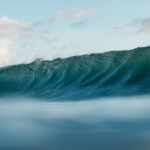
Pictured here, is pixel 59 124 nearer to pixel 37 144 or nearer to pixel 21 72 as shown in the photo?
pixel 37 144

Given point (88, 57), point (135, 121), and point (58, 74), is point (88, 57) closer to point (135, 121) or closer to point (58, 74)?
point (58, 74)

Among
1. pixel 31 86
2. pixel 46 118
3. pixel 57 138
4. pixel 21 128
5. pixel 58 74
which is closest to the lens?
pixel 57 138

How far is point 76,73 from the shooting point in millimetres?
12477

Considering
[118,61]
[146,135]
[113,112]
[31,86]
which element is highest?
[118,61]

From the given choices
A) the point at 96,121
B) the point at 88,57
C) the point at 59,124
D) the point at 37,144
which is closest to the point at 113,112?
the point at 96,121

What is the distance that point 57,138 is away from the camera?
327 centimetres

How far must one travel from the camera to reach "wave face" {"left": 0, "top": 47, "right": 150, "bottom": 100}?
33.7 feet

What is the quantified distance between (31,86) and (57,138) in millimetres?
9046

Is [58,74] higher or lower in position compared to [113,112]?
higher

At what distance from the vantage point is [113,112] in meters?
4.42

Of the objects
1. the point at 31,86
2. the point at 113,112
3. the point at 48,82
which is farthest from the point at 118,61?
the point at 113,112

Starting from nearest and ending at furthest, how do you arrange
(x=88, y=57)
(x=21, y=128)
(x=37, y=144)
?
1. (x=37, y=144)
2. (x=21, y=128)
3. (x=88, y=57)

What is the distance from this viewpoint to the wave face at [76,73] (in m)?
10.3

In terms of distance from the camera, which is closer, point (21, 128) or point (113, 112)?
point (21, 128)
